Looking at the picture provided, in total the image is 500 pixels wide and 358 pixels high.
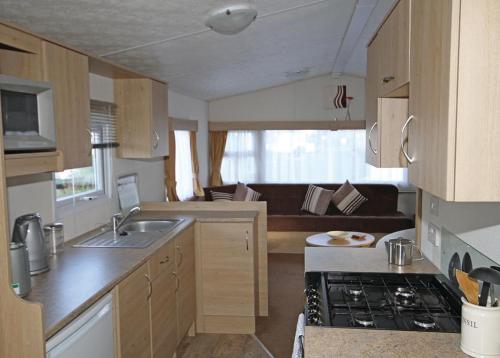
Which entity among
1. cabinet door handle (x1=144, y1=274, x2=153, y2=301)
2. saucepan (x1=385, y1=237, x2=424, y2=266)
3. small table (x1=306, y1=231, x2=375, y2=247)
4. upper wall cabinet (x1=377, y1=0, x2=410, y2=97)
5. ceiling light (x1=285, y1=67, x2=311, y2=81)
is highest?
ceiling light (x1=285, y1=67, x2=311, y2=81)

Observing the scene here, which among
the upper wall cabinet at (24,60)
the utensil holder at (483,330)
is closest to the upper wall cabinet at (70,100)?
the upper wall cabinet at (24,60)

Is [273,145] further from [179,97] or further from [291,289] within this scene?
[291,289]

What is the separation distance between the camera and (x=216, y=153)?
7.50 meters

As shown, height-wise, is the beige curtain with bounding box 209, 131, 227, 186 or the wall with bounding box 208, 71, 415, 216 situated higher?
the wall with bounding box 208, 71, 415, 216

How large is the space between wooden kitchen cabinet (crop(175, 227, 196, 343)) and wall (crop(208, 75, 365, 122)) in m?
4.42

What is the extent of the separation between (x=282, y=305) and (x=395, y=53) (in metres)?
3.01

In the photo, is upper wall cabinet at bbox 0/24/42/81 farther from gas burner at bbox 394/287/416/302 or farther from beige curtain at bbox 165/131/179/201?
beige curtain at bbox 165/131/179/201

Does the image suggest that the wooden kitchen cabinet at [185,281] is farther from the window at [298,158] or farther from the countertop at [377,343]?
the window at [298,158]

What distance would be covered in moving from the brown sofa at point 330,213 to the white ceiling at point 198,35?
174 cm

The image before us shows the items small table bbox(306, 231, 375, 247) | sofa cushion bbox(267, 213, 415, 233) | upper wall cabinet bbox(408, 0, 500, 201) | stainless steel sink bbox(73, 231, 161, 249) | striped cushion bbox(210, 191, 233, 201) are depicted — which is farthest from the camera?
striped cushion bbox(210, 191, 233, 201)

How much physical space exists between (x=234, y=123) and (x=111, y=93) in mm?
4061

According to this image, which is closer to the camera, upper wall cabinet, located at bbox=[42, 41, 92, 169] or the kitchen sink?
upper wall cabinet, located at bbox=[42, 41, 92, 169]

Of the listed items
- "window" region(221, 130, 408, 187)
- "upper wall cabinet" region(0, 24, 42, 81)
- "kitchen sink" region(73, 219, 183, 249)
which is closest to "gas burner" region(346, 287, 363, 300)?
"kitchen sink" region(73, 219, 183, 249)

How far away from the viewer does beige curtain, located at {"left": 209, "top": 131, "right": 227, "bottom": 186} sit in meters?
7.50
